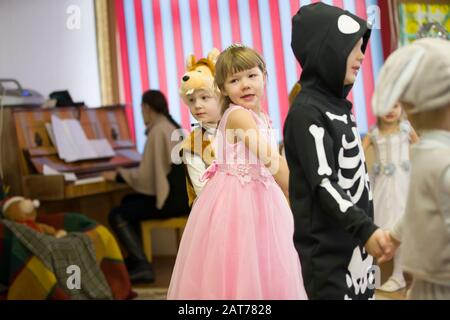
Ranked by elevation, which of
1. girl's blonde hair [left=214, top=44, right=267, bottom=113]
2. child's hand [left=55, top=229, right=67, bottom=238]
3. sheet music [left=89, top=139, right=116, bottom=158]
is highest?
girl's blonde hair [left=214, top=44, right=267, bottom=113]

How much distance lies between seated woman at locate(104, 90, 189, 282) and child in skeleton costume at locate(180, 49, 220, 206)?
2118mm

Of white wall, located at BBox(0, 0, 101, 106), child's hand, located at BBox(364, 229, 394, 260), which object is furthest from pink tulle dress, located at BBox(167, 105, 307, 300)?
white wall, located at BBox(0, 0, 101, 106)

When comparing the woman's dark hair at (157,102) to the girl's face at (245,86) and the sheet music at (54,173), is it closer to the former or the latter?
the sheet music at (54,173)

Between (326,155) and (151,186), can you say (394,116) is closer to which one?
(151,186)

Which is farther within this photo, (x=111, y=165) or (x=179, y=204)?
(x=111, y=165)

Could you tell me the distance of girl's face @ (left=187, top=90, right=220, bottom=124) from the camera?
6.34ft

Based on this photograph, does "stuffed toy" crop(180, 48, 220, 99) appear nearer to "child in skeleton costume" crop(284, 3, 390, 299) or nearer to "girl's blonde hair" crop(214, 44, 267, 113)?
"girl's blonde hair" crop(214, 44, 267, 113)

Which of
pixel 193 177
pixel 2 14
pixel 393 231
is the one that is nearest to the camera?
pixel 393 231

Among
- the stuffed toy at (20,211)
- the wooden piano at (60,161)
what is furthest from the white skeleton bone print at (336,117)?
the wooden piano at (60,161)

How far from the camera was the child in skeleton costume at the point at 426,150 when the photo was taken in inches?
49.1

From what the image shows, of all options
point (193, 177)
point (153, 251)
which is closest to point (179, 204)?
point (153, 251)
